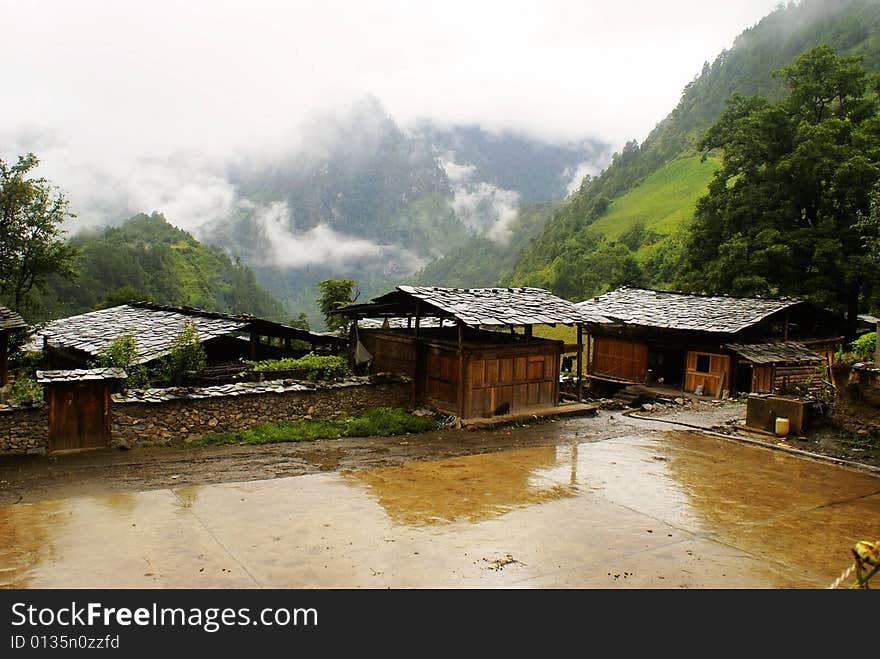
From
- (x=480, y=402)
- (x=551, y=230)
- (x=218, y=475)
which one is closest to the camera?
(x=218, y=475)

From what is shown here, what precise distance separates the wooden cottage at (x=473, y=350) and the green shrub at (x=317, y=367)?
122cm

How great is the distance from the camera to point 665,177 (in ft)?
332

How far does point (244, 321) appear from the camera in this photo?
21203 millimetres

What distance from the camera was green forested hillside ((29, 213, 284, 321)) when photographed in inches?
2303

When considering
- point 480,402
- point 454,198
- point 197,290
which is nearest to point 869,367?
point 480,402

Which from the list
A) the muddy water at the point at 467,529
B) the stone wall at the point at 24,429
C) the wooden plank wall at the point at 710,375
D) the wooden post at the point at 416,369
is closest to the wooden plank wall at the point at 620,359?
the wooden plank wall at the point at 710,375

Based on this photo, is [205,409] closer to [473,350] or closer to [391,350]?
[391,350]

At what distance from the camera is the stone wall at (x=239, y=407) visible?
42.2ft

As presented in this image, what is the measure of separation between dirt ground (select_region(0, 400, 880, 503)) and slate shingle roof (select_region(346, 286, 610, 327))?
8.76 feet

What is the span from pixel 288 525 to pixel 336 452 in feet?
14.4

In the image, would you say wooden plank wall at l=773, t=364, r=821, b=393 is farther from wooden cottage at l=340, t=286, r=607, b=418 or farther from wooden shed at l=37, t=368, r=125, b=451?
wooden shed at l=37, t=368, r=125, b=451

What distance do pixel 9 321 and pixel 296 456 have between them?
39.8 ft

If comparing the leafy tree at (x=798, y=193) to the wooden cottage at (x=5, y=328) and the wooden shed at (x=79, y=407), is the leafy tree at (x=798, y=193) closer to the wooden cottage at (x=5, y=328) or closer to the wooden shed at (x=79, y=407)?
the wooden shed at (x=79, y=407)

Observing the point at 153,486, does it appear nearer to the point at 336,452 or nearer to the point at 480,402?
the point at 336,452
